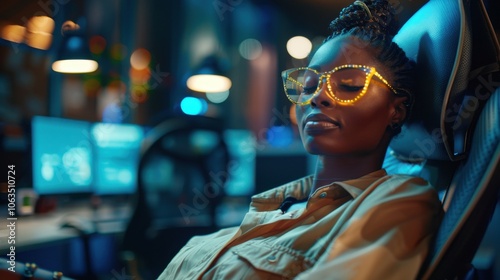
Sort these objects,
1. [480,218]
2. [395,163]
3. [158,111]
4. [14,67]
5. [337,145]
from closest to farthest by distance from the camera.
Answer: [480,218], [337,145], [395,163], [14,67], [158,111]

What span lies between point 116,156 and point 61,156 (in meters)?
0.19

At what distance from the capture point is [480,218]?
82 centimetres

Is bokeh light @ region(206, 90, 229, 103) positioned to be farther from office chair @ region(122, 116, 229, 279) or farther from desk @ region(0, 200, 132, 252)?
desk @ region(0, 200, 132, 252)

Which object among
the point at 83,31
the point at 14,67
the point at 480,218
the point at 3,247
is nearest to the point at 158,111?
the point at 83,31

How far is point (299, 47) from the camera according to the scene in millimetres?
1571

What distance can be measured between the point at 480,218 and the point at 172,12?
1417mm

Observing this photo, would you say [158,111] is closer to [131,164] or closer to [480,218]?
[131,164]

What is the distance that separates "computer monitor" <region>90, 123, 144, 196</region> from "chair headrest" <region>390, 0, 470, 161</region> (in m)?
0.95

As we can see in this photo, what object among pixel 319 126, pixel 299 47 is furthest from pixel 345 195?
pixel 299 47

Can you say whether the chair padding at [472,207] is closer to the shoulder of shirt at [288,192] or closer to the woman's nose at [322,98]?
the woman's nose at [322,98]

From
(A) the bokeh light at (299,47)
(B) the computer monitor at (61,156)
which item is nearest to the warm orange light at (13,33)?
(B) the computer monitor at (61,156)

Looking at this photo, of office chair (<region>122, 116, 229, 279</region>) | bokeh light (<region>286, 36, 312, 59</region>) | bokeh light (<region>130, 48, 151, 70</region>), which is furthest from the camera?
bokeh light (<region>130, 48, 151, 70</region>)

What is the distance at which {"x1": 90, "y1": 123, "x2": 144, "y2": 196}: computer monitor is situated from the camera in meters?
1.77

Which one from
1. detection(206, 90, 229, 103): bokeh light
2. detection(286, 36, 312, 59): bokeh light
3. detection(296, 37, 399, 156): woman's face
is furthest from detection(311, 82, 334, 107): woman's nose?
detection(206, 90, 229, 103): bokeh light
